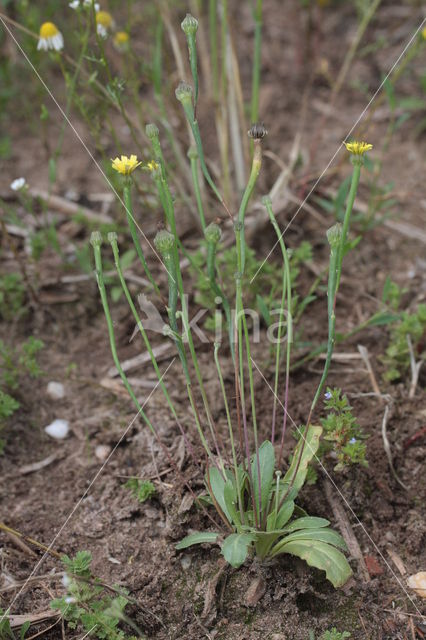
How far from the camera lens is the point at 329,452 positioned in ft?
5.94

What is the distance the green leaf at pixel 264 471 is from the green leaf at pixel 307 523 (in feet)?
0.29

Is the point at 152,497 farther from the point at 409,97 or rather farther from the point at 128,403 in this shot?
the point at 409,97

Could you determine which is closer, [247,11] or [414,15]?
[414,15]

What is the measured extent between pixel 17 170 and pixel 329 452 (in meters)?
2.06

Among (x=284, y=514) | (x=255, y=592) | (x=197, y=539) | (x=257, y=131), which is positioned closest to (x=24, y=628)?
(x=197, y=539)

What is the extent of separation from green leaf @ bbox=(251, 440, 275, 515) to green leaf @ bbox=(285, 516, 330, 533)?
0.29 feet

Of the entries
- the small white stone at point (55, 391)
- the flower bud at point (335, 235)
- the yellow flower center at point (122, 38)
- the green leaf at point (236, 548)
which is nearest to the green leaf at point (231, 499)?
the green leaf at point (236, 548)

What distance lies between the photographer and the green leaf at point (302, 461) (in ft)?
5.37

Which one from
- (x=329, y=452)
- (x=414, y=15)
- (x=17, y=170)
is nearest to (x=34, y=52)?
(x=17, y=170)

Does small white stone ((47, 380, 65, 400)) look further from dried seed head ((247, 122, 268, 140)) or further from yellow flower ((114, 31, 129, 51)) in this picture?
yellow flower ((114, 31, 129, 51))

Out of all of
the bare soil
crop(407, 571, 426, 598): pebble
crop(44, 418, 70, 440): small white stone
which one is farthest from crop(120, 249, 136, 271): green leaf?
crop(407, 571, 426, 598): pebble

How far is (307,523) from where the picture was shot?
1545 millimetres

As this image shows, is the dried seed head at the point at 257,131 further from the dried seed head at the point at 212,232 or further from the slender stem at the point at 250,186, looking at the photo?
the dried seed head at the point at 212,232

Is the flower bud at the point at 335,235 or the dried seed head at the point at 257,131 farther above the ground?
the dried seed head at the point at 257,131
